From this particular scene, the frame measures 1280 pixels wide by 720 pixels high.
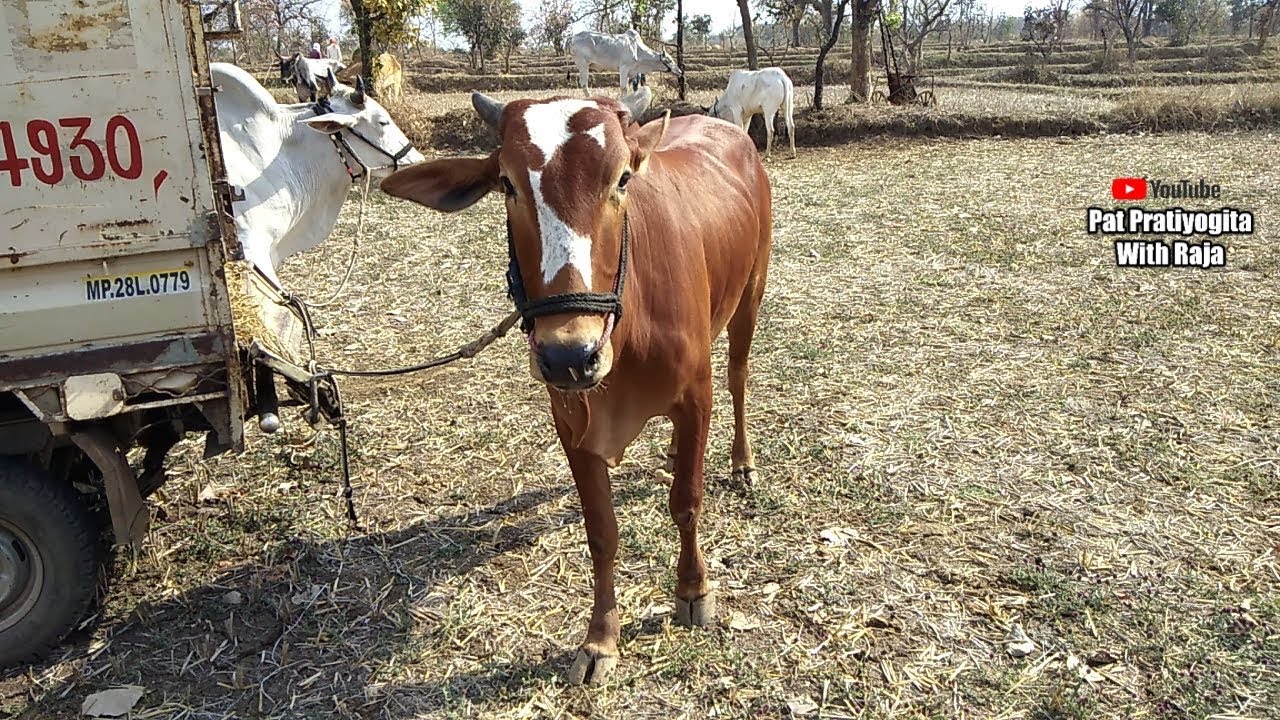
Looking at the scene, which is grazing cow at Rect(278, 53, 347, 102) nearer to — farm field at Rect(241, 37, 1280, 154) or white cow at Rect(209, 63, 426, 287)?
white cow at Rect(209, 63, 426, 287)

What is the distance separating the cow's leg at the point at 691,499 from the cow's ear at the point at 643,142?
2.90 ft

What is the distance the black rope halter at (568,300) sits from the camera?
230 cm

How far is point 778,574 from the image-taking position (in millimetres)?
3678

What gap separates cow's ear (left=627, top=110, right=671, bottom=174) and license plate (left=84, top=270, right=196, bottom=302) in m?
1.61

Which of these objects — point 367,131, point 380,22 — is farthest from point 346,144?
point 380,22

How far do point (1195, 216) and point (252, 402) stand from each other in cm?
922

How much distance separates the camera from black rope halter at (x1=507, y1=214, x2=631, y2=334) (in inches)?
90.7

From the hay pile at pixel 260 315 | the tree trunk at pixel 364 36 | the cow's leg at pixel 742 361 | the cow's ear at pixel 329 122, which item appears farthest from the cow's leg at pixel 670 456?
the tree trunk at pixel 364 36

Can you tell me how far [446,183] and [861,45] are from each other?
705 inches

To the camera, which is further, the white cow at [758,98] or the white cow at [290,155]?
the white cow at [758,98]

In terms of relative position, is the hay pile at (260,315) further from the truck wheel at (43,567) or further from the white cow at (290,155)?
the truck wheel at (43,567)

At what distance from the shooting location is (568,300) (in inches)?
90.4

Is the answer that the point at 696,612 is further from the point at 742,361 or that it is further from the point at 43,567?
the point at 43,567

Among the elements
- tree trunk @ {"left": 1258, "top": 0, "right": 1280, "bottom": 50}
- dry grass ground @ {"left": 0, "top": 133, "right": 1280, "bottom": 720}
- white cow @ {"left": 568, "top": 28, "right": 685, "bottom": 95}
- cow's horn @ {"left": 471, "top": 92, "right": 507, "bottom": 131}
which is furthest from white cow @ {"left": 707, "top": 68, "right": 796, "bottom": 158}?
tree trunk @ {"left": 1258, "top": 0, "right": 1280, "bottom": 50}
